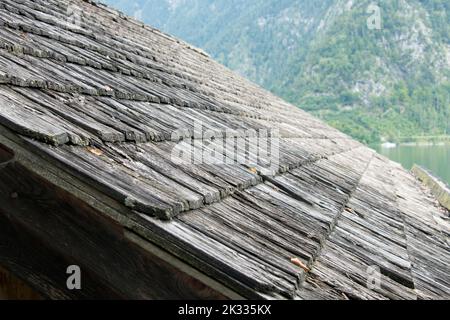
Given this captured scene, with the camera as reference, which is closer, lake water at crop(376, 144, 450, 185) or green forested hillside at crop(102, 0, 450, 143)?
lake water at crop(376, 144, 450, 185)

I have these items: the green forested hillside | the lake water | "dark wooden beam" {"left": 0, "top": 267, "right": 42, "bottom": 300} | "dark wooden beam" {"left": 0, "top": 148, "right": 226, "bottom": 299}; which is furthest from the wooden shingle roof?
the green forested hillside

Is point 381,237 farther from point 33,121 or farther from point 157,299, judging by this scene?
point 33,121

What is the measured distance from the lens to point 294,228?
245cm

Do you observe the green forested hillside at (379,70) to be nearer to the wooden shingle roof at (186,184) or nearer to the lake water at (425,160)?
the lake water at (425,160)

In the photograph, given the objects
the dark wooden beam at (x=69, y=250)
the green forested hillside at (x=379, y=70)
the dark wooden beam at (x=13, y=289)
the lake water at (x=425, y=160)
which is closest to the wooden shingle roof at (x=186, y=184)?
the dark wooden beam at (x=69, y=250)

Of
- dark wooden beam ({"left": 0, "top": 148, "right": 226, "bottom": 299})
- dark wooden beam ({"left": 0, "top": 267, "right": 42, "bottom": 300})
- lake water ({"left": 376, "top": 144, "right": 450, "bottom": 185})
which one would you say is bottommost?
lake water ({"left": 376, "top": 144, "right": 450, "bottom": 185})

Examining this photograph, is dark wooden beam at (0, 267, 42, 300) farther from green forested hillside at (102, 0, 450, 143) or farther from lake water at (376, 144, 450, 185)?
green forested hillside at (102, 0, 450, 143)

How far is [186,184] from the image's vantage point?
89.1 inches

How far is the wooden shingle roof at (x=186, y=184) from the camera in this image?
1.81 metres

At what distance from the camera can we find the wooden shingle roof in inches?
71.1

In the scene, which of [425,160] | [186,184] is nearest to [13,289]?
[186,184]

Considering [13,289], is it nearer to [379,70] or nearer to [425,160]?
[425,160]

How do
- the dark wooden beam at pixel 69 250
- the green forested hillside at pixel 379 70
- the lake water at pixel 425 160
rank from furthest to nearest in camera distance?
1. the green forested hillside at pixel 379 70
2. the lake water at pixel 425 160
3. the dark wooden beam at pixel 69 250
